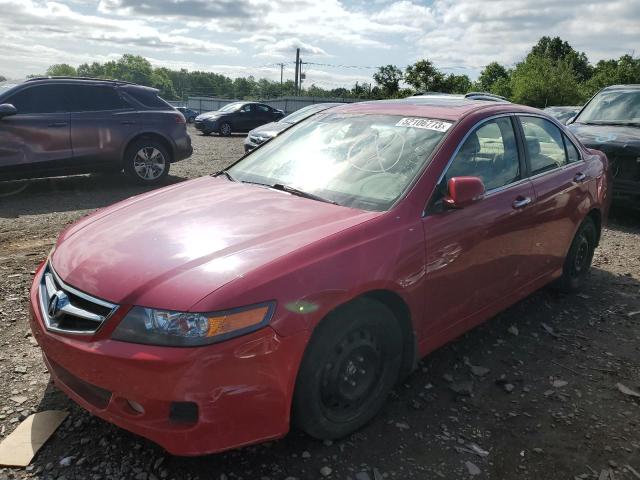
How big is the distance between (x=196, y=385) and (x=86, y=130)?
7.28m

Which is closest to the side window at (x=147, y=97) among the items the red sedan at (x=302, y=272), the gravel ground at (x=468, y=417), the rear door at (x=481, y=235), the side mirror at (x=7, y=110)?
the side mirror at (x=7, y=110)

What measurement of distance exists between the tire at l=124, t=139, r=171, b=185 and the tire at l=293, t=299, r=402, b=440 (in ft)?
23.7

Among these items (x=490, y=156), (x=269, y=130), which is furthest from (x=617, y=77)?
(x=490, y=156)

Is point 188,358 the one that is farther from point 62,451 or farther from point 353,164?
point 353,164

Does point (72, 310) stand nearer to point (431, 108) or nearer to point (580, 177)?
point (431, 108)

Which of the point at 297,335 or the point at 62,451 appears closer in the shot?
the point at 297,335

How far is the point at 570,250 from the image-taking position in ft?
14.9

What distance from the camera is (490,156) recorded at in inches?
137

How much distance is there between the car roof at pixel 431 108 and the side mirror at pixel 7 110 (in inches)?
224

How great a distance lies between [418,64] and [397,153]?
37752 mm

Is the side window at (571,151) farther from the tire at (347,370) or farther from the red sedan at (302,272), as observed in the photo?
the tire at (347,370)

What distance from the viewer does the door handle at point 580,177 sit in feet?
14.1

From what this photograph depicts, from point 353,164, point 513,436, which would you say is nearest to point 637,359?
point 513,436

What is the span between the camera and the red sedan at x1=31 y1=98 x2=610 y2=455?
2.13m
